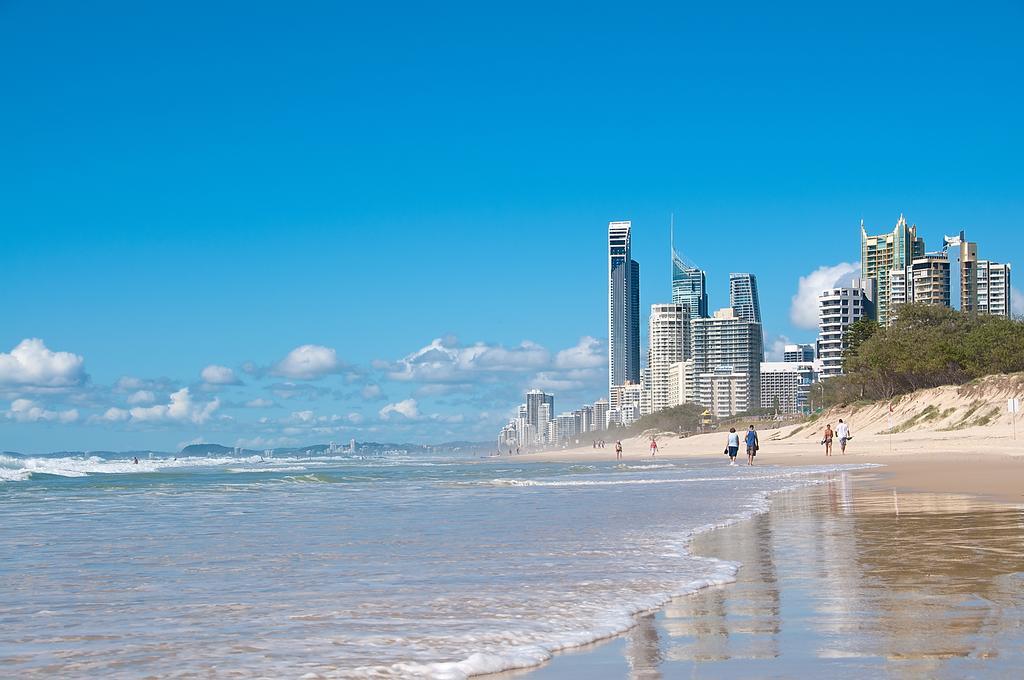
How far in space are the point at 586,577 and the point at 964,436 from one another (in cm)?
4917

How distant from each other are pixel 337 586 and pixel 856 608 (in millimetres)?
4377

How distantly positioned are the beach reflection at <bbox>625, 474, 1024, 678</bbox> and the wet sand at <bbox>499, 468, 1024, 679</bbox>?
1cm

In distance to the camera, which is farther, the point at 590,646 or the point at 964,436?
the point at 964,436

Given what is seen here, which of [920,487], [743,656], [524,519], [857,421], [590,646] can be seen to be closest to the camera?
[743,656]

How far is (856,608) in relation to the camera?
6965mm

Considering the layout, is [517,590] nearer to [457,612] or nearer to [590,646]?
[457,612]

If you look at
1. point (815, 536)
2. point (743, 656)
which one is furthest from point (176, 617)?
point (815, 536)

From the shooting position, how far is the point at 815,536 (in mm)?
11812

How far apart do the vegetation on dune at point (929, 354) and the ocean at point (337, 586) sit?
219ft

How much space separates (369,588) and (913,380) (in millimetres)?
83711

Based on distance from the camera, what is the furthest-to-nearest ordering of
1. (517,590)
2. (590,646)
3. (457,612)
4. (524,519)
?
1. (524,519)
2. (517,590)
3. (457,612)
4. (590,646)

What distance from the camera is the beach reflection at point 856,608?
545 cm

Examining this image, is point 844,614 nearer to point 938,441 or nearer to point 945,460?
point 945,460

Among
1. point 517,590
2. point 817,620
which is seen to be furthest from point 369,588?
point 817,620
